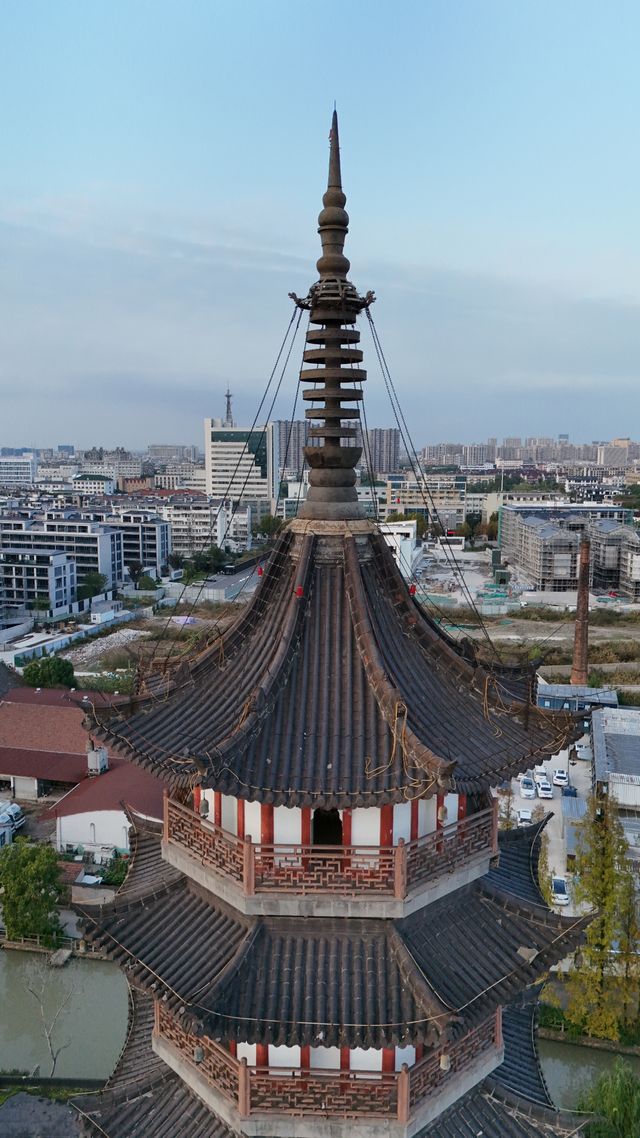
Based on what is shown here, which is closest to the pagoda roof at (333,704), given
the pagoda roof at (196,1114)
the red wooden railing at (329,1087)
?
the red wooden railing at (329,1087)

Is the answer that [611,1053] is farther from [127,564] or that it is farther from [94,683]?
[127,564]

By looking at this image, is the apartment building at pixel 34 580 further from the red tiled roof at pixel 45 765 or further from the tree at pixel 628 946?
the tree at pixel 628 946

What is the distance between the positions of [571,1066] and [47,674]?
4226 centimetres

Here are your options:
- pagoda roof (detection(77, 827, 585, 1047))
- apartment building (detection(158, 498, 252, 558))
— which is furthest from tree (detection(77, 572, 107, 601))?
pagoda roof (detection(77, 827, 585, 1047))

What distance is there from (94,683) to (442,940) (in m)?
53.3

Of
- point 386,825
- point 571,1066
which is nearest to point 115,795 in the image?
point 571,1066

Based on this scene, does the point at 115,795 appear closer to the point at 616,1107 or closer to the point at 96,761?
the point at 96,761

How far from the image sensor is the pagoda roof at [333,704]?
776 centimetres

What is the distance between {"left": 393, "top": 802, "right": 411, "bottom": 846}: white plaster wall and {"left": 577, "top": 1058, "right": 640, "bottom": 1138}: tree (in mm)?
16740

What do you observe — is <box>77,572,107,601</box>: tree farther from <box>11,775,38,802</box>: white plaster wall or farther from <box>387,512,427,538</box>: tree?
<box>387,512,427,538</box>: tree

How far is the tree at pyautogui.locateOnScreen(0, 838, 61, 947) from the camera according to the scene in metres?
29.0

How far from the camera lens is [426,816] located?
8.93 meters

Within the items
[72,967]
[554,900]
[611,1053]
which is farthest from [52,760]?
[611,1053]

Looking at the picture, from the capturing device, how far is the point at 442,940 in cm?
861
